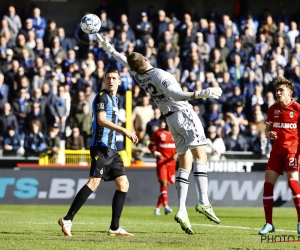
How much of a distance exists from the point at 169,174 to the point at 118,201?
8024 millimetres

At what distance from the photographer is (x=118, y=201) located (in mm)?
11297

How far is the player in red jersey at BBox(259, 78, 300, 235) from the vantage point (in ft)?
37.9

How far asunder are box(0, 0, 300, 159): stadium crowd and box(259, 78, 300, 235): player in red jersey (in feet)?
34.1

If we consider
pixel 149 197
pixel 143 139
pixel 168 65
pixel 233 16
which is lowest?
pixel 149 197

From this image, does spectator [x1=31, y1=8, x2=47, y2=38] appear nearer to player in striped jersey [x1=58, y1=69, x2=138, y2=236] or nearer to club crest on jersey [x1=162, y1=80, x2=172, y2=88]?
player in striped jersey [x1=58, y1=69, x2=138, y2=236]

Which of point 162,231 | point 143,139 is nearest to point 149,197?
point 143,139

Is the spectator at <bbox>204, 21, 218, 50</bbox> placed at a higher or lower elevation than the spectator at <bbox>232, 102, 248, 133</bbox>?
higher

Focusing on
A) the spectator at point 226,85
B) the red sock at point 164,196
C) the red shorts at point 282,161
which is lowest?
the red sock at point 164,196

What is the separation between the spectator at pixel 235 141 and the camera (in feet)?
74.5

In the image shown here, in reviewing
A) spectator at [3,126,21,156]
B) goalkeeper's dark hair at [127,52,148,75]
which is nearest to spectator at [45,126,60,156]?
spectator at [3,126,21,156]

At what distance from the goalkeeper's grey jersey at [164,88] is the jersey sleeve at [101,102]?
572 mm

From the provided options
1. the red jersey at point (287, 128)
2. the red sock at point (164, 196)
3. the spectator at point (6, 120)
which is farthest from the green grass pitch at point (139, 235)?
the spectator at point (6, 120)

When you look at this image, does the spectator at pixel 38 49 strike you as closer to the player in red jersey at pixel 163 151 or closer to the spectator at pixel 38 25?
the spectator at pixel 38 25

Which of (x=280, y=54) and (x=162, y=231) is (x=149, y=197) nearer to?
(x=280, y=54)
